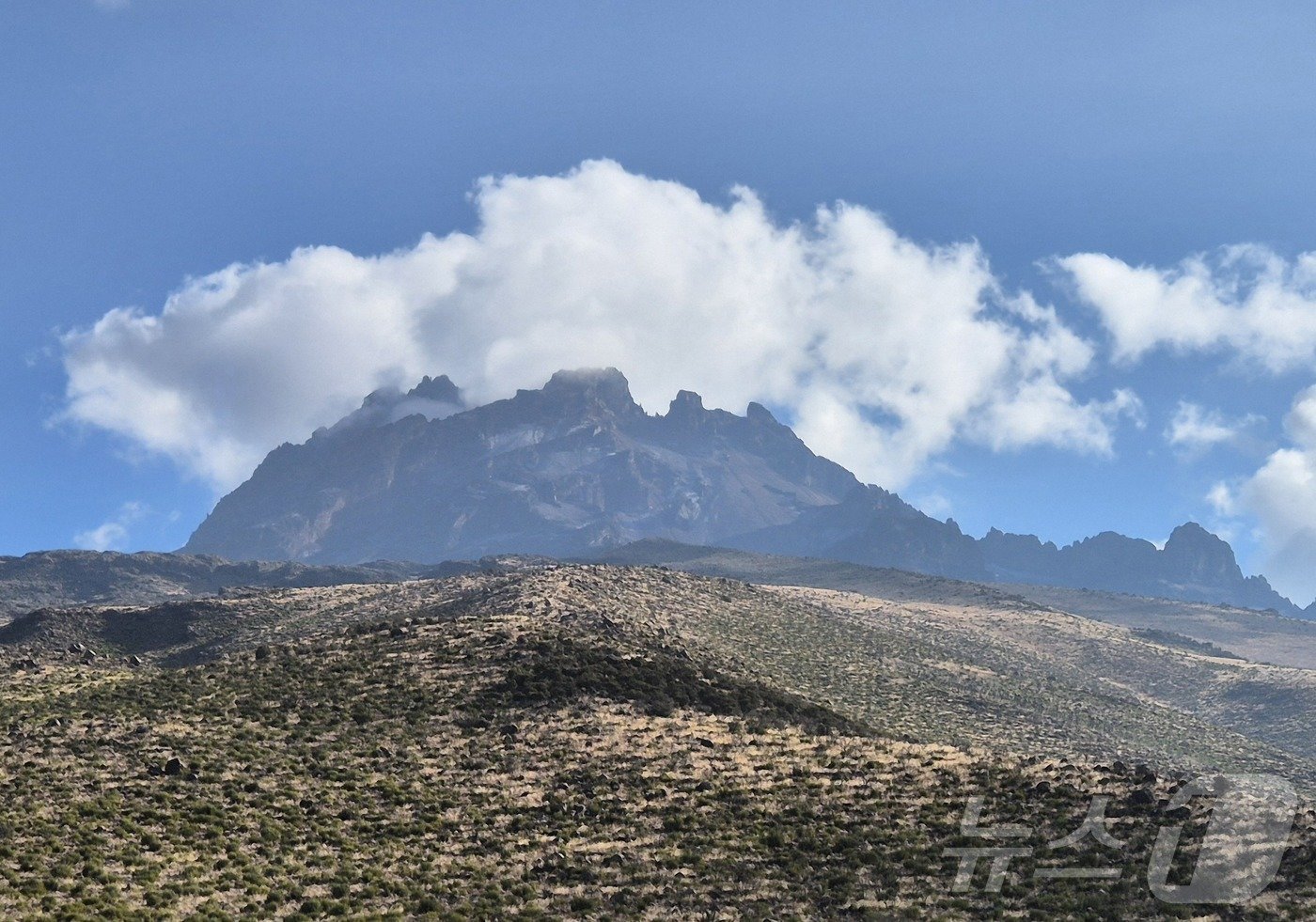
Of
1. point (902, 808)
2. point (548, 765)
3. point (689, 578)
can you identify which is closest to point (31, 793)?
point (548, 765)

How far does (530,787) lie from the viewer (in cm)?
4969

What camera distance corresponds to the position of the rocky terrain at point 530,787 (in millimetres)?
36500

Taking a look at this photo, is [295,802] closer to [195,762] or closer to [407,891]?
[195,762]

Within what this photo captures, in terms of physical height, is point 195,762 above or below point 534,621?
below

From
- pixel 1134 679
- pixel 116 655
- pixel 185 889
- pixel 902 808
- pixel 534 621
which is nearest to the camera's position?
pixel 185 889

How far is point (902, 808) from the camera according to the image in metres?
44.4

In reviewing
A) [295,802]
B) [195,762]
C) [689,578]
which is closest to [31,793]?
[195,762]

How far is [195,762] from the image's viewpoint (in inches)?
1965

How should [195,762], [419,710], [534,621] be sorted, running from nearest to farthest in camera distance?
[195,762], [419,710], [534,621]

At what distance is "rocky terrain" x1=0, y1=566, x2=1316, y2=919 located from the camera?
36.5 m

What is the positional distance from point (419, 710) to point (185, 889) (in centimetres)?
2425

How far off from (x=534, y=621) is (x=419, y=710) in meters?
25.1

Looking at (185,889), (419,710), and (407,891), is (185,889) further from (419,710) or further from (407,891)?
(419,710)

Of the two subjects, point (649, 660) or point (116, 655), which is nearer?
point (649, 660)
